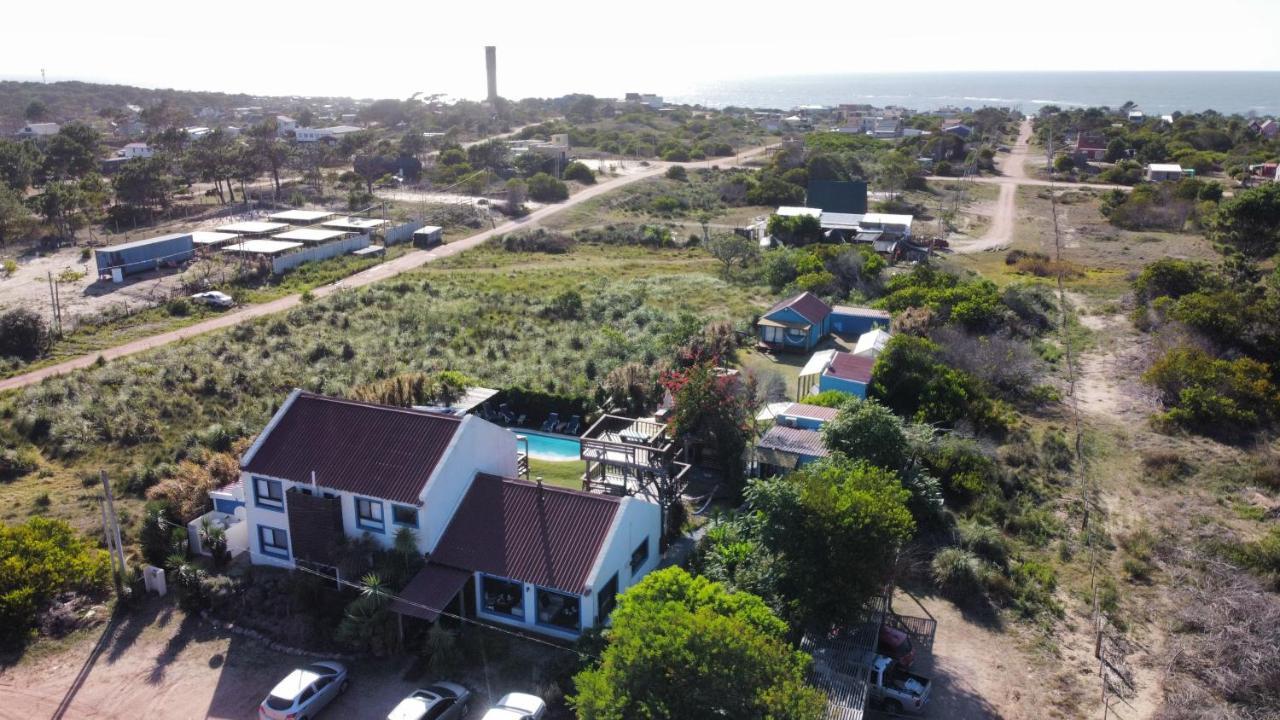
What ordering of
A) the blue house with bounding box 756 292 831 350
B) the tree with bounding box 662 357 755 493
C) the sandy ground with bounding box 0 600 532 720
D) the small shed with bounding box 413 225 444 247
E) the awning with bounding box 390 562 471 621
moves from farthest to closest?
the small shed with bounding box 413 225 444 247 < the blue house with bounding box 756 292 831 350 < the tree with bounding box 662 357 755 493 < the awning with bounding box 390 562 471 621 < the sandy ground with bounding box 0 600 532 720

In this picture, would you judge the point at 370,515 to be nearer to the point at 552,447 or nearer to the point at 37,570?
the point at 37,570

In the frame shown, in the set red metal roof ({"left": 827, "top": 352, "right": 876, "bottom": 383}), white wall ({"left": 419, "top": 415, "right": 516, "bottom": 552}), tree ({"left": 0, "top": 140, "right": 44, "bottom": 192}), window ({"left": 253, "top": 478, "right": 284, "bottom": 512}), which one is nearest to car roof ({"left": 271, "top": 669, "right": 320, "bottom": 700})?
white wall ({"left": 419, "top": 415, "right": 516, "bottom": 552})

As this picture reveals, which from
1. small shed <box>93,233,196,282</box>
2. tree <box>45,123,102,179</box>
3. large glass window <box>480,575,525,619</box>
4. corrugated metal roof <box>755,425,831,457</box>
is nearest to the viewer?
large glass window <box>480,575,525,619</box>

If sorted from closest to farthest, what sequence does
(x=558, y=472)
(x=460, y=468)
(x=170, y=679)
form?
(x=170, y=679)
(x=460, y=468)
(x=558, y=472)

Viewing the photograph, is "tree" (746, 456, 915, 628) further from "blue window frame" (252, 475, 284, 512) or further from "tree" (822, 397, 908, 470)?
"blue window frame" (252, 475, 284, 512)

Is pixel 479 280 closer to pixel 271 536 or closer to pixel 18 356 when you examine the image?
pixel 18 356

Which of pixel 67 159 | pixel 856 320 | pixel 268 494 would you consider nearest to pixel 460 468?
pixel 268 494
